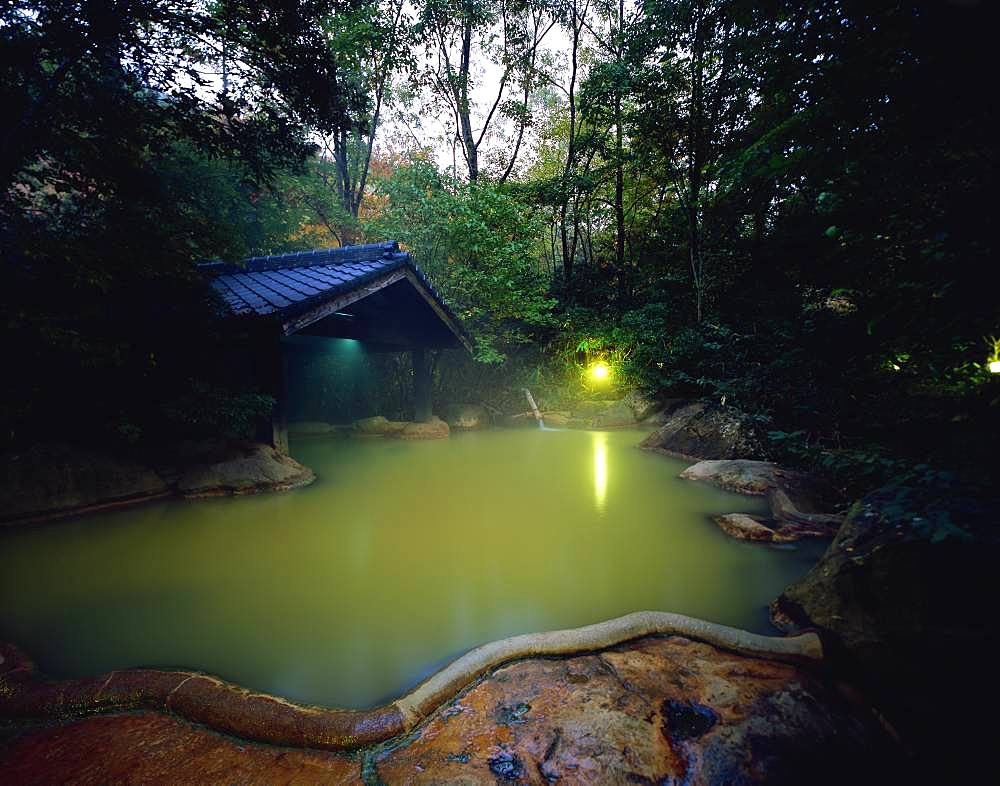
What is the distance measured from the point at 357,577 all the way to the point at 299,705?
1224 mm

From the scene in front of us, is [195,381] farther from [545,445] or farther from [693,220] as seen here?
[693,220]

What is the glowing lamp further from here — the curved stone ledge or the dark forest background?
the curved stone ledge

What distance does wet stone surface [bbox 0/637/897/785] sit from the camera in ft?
4.15

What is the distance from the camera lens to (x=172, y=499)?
14.6 ft

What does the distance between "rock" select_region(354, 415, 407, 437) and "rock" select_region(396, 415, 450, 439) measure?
135mm

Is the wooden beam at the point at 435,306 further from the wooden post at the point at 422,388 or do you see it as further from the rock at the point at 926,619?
the rock at the point at 926,619

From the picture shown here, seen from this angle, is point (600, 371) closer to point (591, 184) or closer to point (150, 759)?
point (591, 184)

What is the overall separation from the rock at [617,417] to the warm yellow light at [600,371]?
4.30 ft

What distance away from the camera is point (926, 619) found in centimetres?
158

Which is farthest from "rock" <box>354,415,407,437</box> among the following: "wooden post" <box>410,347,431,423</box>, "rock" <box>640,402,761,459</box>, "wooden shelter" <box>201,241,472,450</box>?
"rock" <box>640,402,761,459</box>

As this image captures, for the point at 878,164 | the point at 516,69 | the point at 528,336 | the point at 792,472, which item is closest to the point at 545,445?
the point at 792,472

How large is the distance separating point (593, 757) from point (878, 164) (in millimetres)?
2802


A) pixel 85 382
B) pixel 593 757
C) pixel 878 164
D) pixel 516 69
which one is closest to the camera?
pixel 593 757

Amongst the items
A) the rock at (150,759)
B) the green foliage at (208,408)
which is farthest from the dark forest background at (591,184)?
the rock at (150,759)
